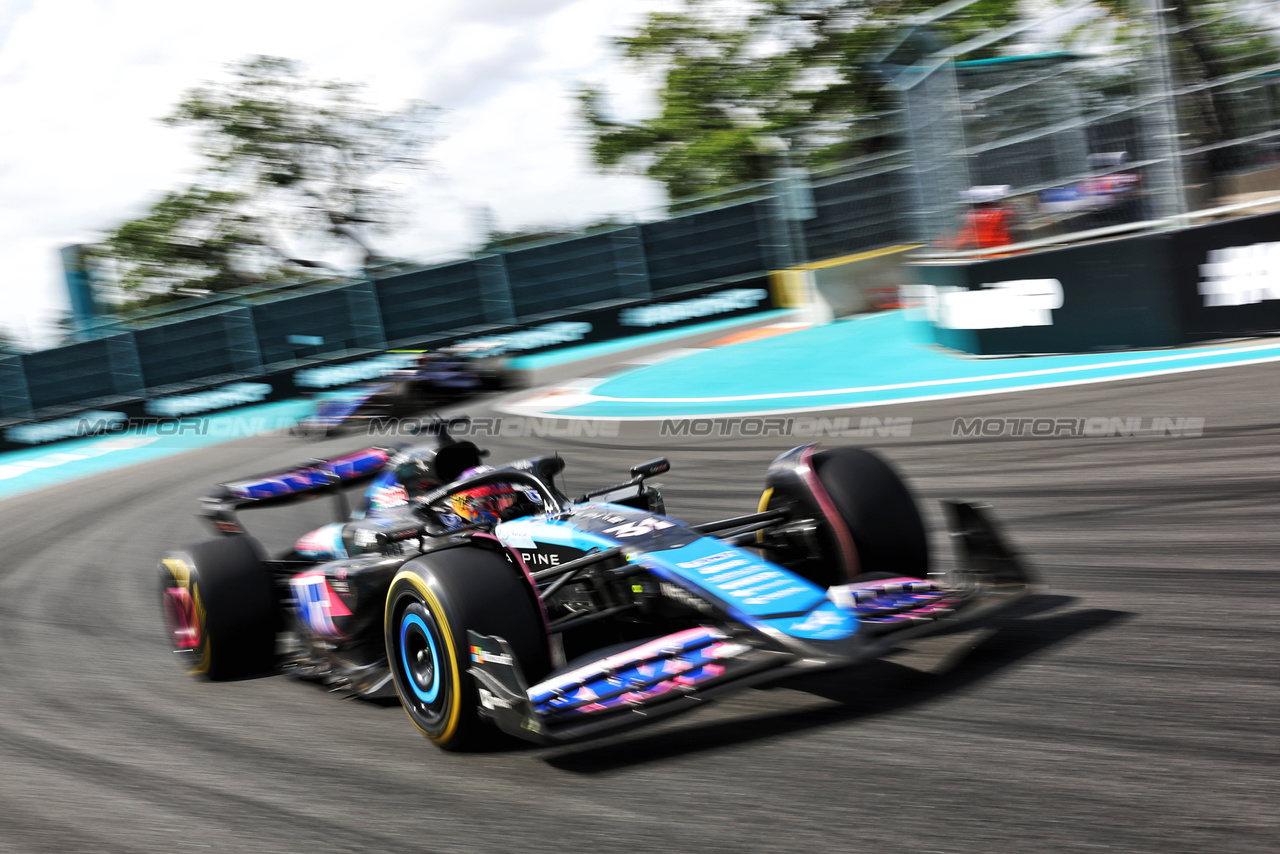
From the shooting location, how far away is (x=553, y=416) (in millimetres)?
12180

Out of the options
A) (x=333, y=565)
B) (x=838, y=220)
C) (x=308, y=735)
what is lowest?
(x=308, y=735)

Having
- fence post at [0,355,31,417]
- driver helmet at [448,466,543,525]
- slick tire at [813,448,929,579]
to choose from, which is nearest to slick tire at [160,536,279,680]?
driver helmet at [448,466,543,525]

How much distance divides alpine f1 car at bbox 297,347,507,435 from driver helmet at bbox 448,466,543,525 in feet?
2.10

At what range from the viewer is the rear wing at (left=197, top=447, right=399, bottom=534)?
19.0ft

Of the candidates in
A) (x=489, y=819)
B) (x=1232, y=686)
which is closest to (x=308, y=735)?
(x=489, y=819)

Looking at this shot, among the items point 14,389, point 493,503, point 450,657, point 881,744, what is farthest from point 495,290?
point 881,744

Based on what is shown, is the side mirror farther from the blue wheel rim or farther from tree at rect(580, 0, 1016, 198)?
tree at rect(580, 0, 1016, 198)

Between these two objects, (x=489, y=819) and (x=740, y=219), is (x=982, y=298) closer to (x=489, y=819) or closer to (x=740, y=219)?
(x=489, y=819)

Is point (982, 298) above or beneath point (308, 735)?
above

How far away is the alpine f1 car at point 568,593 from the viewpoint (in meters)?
3.46

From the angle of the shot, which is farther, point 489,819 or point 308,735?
point 308,735

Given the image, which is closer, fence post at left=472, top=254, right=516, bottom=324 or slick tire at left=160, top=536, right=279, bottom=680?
slick tire at left=160, top=536, right=279, bottom=680

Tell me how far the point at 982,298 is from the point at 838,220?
22.9ft

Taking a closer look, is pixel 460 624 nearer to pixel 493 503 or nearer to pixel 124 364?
pixel 493 503
